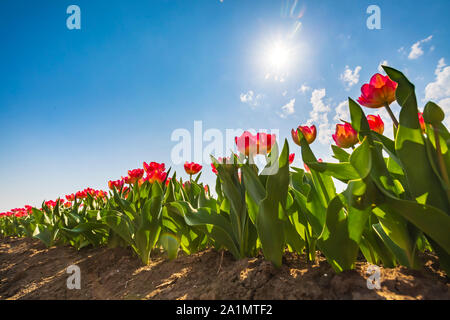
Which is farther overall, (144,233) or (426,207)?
(144,233)

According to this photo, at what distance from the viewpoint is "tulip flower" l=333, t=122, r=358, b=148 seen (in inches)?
54.1

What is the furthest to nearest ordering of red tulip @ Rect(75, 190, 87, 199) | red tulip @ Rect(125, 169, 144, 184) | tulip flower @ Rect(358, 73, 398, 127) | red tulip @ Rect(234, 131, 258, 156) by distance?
red tulip @ Rect(75, 190, 87, 199) → red tulip @ Rect(125, 169, 144, 184) → red tulip @ Rect(234, 131, 258, 156) → tulip flower @ Rect(358, 73, 398, 127)

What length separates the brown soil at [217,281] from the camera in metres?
0.77

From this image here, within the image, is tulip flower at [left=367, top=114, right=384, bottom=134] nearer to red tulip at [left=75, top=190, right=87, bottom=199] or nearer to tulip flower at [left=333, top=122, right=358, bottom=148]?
tulip flower at [left=333, top=122, right=358, bottom=148]

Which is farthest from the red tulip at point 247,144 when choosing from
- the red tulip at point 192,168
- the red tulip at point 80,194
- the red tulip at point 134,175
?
the red tulip at point 80,194

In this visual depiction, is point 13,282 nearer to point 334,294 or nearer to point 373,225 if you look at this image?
point 334,294

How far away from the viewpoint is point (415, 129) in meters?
0.79

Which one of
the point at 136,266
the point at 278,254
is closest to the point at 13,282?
the point at 136,266

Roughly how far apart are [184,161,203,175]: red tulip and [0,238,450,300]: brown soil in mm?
1063

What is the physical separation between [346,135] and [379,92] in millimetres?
314

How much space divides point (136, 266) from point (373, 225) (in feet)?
5.32

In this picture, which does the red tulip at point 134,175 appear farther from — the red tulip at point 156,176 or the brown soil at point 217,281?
the brown soil at point 217,281
